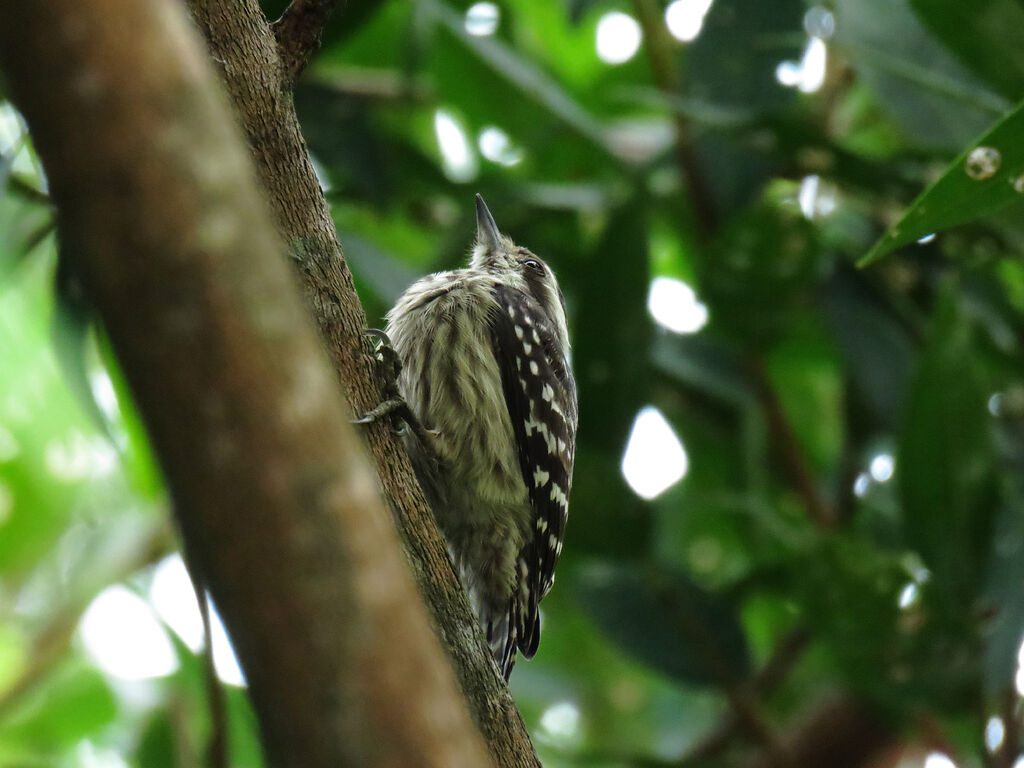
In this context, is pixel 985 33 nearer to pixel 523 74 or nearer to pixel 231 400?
pixel 523 74

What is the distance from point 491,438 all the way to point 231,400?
8.58 ft

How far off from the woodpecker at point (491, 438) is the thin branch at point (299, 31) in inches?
58.8

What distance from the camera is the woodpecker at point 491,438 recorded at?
358cm

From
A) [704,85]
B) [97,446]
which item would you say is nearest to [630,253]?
[704,85]

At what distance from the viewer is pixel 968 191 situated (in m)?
2.23

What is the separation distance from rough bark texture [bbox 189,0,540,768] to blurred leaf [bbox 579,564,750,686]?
6.17 feet

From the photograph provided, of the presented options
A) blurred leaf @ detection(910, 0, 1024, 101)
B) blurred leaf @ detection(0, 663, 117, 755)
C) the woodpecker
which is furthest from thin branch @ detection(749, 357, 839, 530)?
blurred leaf @ detection(0, 663, 117, 755)

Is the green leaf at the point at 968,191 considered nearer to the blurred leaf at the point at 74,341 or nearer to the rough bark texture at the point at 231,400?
the rough bark texture at the point at 231,400

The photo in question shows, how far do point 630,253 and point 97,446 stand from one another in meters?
1.97

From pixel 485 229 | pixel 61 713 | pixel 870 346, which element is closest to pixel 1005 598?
pixel 870 346

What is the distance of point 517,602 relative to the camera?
3.79 m

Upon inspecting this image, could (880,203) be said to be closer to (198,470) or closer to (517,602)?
(517,602)

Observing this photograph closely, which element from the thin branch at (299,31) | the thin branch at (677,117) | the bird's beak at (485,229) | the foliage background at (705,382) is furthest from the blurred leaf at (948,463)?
the thin branch at (299,31)

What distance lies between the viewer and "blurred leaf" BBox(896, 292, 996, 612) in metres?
3.42
